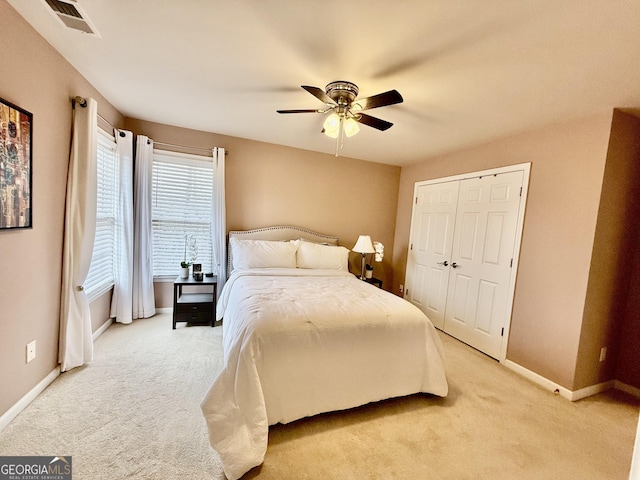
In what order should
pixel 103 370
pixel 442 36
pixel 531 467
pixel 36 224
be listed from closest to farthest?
pixel 442 36
pixel 531 467
pixel 36 224
pixel 103 370


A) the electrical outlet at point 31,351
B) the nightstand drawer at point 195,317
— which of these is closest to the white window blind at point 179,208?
the nightstand drawer at point 195,317

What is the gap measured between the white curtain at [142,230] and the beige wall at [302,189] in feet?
0.81

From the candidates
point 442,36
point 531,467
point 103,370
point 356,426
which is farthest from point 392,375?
point 103,370

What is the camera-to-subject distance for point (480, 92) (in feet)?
6.56

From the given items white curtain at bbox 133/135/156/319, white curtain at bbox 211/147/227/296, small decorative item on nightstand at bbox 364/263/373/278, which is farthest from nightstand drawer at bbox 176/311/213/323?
small decorative item on nightstand at bbox 364/263/373/278

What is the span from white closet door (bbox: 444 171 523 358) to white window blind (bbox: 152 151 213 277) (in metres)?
3.33

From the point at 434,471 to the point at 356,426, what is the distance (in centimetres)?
51

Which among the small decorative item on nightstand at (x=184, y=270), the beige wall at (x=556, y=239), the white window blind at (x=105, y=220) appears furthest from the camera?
the small decorative item on nightstand at (x=184, y=270)

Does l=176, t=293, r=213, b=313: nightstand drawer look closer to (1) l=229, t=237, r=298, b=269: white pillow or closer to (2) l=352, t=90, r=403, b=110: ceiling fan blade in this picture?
(1) l=229, t=237, r=298, b=269: white pillow

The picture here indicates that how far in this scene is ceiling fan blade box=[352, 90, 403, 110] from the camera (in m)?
1.60

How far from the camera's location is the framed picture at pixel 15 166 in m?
1.47

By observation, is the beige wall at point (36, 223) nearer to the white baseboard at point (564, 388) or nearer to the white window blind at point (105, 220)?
the white window blind at point (105, 220)

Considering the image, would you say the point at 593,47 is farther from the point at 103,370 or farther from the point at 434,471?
the point at 103,370

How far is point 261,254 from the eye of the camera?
3.33 m
